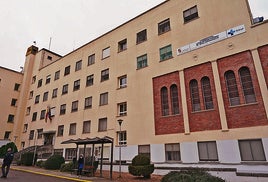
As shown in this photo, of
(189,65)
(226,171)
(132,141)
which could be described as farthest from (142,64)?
(226,171)

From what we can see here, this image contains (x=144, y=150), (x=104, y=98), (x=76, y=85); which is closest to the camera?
(x=144, y=150)

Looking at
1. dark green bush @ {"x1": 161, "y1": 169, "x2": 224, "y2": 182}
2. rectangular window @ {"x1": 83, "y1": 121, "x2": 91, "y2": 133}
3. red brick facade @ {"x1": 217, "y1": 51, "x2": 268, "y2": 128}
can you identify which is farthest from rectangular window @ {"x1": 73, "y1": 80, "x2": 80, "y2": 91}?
dark green bush @ {"x1": 161, "y1": 169, "x2": 224, "y2": 182}

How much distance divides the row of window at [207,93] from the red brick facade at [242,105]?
0.26 m

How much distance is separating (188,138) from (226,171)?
3.90 m

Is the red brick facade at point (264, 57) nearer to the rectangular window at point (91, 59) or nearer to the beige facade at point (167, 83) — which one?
the beige facade at point (167, 83)

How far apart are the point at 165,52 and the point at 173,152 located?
10.4 meters

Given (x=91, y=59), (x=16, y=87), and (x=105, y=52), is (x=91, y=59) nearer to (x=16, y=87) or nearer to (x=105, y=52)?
(x=105, y=52)

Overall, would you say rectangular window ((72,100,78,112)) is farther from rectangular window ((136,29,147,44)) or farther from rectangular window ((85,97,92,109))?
rectangular window ((136,29,147,44))

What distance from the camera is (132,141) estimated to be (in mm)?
20375

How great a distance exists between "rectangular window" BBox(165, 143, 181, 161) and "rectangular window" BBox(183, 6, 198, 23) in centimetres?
1284

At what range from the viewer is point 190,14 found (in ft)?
66.1

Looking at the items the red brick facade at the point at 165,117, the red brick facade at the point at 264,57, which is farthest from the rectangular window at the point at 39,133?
the red brick facade at the point at 264,57

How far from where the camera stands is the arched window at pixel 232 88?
51.0 ft

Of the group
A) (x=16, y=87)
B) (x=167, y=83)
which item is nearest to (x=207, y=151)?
(x=167, y=83)
